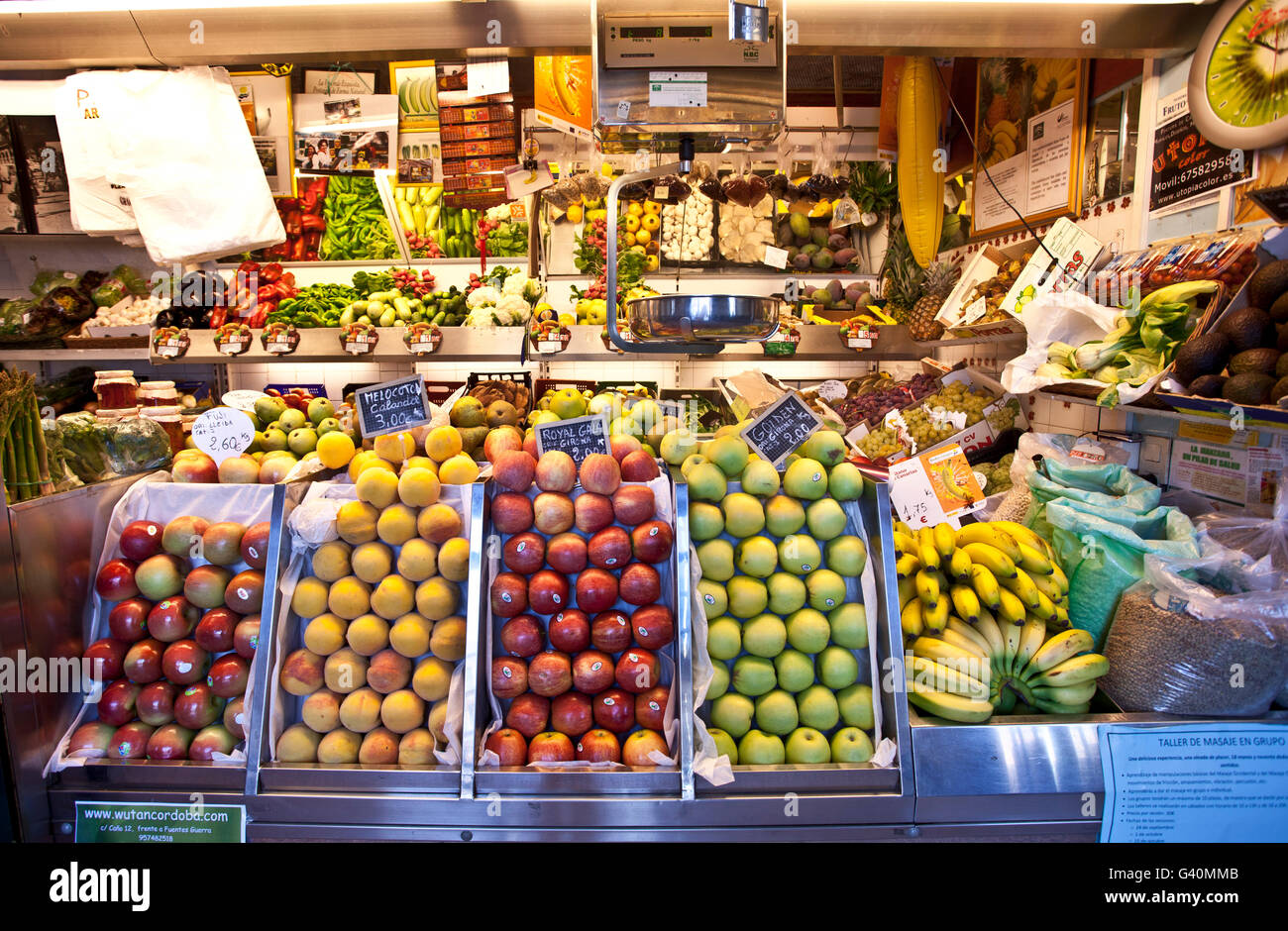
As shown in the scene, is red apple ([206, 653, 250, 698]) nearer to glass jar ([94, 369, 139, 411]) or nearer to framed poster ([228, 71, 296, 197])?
glass jar ([94, 369, 139, 411])

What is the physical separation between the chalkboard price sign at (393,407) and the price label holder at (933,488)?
1489 mm

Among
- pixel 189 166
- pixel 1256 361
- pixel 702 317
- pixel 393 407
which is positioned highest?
pixel 189 166

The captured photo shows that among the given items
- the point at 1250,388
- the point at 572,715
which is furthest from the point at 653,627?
the point at 1250,388

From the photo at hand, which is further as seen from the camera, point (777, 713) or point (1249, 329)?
point (1249, 329)

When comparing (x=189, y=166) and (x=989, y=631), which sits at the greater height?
(x=189, y=166)

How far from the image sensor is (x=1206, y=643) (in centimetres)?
191

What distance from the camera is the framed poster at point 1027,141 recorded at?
3.53 m

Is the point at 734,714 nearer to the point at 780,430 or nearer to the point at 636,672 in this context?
the point at 636,672

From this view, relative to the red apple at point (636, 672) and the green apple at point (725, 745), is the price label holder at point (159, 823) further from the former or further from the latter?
the green apple at point (725, 745)

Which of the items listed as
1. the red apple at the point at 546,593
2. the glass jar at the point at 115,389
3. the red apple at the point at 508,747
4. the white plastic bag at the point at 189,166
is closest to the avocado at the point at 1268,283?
the red apple at the point at 546,593

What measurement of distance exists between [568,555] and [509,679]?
381 mm

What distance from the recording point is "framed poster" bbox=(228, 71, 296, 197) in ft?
15.4

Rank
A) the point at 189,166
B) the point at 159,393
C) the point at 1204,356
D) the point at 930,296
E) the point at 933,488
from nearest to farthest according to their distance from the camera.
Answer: the point at 1204,356
the point at 933,488
the point at 189,166
the point at 159,393
the point at 930,296
